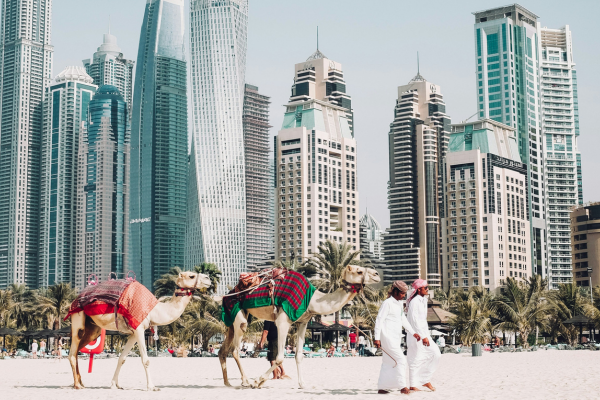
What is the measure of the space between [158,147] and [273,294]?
565ft

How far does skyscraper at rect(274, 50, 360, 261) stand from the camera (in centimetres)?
13975

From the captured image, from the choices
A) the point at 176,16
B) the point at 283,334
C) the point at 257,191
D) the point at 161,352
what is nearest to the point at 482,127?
the point at 257,191

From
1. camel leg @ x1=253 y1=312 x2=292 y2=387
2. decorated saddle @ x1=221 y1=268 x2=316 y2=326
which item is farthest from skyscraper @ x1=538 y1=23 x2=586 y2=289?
camel leg @ x1=253 y1=312 x2=292 y2=387

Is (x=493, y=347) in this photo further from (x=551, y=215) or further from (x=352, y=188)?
(x=551, y=215)

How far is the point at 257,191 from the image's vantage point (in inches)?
7210

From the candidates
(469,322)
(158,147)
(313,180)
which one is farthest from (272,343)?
(158,147)

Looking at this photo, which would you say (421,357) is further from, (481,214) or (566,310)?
(481,214)

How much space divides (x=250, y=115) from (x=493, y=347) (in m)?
144

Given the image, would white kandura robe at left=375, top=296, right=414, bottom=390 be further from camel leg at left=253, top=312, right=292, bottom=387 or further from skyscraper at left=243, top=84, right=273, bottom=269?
skyscraper at left=243, top=84, right=273, bottom=269

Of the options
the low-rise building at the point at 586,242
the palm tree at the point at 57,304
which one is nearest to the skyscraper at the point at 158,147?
the low-rise building at the point at 586,242

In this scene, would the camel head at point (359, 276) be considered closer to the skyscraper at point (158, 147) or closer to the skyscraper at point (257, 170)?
the skyscraper at point (257, 170)

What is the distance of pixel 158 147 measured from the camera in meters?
185

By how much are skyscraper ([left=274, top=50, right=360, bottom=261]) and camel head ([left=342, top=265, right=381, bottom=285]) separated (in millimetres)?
119049

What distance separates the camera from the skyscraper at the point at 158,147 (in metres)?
181
